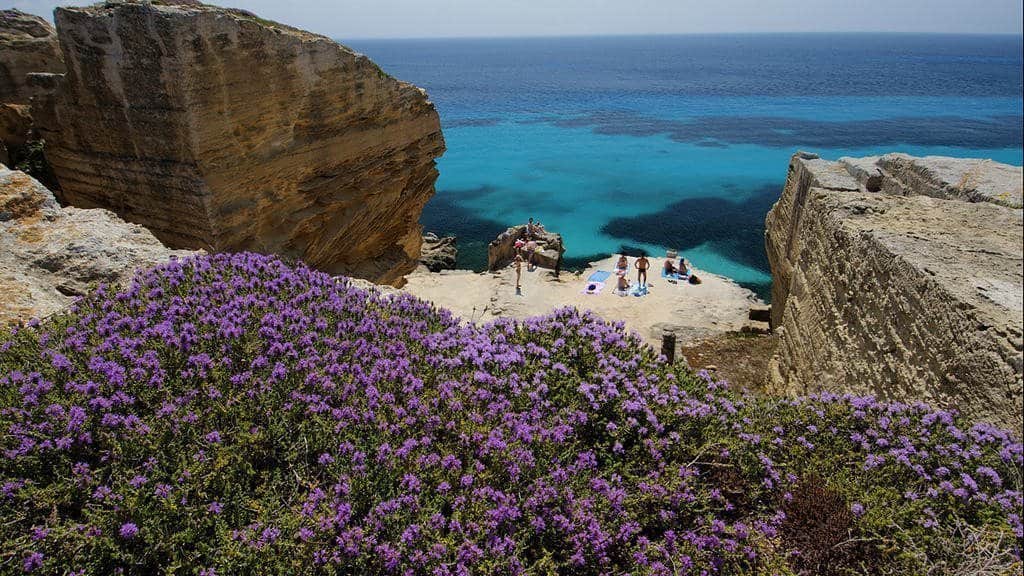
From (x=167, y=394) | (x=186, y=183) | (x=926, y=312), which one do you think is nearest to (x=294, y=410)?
(x=167, y=394)

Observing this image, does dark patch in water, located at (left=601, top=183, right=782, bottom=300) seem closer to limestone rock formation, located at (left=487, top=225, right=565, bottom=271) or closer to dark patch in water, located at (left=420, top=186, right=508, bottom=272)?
limestone rock formation, located at (left=487, top=225, right=565, bottom=271)

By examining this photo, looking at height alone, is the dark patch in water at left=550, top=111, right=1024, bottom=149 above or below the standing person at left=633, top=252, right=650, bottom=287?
above

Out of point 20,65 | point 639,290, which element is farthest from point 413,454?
point 639,290

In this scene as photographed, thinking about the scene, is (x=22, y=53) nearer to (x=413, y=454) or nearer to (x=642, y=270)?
(x=413, y=454)

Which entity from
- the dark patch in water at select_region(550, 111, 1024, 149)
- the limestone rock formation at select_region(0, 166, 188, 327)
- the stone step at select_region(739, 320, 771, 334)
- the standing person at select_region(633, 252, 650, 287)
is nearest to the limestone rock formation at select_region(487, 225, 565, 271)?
the standing person at select_region(633, 252, 650, 287)

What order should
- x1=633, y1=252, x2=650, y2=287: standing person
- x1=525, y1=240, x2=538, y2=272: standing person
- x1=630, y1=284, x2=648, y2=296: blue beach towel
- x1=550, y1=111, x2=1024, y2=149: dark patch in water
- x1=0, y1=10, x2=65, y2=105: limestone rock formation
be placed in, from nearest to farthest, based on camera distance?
x1=0, y1=10, x2=65, y2=105: limestone rock formation
x1=630, y1=284, x2=648, y2=296: blue beach towel
x1=633, y1=252, x2=650, y2=287: standing person
x1=525, y1=240, x2=538, y2=272: standing person
x1=550, y1=111, x2=1024, y2=149: dark patch in water

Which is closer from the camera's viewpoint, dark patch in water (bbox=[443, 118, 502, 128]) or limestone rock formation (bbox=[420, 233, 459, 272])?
limestone rock formation (bbox=[420, 233, 459, 272])
